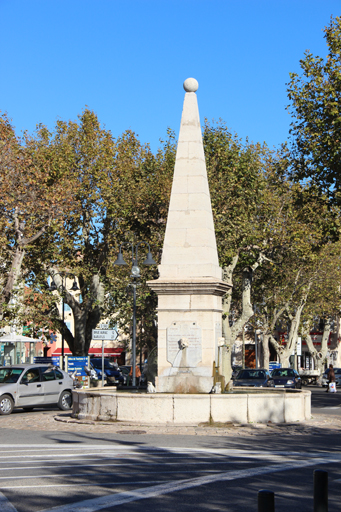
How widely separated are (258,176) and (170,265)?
725 inches

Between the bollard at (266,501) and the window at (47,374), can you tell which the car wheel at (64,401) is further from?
the bollard at (266,501)

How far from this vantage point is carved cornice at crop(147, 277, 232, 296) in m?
17.8

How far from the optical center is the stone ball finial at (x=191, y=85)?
758 inches

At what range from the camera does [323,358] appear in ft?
189

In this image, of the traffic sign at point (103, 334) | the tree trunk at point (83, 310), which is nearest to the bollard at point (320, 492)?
the traffic sign at point (103, 334)

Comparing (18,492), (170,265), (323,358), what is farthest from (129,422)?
(323,358)

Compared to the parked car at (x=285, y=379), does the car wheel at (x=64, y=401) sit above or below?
below

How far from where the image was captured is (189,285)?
17.8 meters

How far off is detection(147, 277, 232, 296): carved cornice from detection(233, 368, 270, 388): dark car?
12.6 meters

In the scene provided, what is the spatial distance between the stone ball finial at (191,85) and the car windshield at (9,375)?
1091cm

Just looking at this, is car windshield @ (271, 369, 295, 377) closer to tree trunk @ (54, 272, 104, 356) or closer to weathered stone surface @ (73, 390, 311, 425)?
tree trunk @ (54, 272, 104, 356)

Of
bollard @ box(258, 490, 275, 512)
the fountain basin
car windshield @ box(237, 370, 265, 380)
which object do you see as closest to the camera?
bollard @ box(258, 490, 275, 512)

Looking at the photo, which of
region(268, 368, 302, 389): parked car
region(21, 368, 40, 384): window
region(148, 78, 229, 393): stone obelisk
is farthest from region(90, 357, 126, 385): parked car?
region(148, 78, 229, 393): stone obelisk

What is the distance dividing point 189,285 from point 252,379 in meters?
13.7
